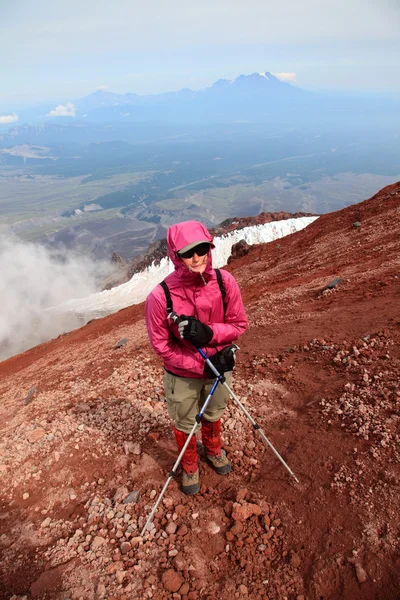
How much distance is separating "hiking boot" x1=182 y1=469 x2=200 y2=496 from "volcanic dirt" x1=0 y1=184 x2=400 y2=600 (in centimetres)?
8

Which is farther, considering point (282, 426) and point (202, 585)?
point (282, 426)

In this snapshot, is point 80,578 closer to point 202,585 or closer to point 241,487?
point 202,585

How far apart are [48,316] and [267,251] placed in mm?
49461

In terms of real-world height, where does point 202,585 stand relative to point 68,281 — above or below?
above

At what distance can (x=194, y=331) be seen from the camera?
3338 millimetres

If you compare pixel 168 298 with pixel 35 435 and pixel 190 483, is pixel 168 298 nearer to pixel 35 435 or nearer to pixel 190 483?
pixel 190 483

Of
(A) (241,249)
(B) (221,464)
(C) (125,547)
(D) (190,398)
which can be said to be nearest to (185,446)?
(D) (190,398)

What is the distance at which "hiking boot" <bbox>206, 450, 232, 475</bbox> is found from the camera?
434 centimetres

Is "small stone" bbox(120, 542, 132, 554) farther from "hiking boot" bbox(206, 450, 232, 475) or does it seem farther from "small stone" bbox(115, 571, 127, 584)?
"hiking boot" bbox(206, 450, 232, 475)

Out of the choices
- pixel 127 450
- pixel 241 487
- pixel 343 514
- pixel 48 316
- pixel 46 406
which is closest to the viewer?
pixel 343 514

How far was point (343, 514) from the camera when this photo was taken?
340 centimetres

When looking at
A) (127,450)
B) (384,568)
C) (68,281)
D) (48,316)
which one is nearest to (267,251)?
(127,450)

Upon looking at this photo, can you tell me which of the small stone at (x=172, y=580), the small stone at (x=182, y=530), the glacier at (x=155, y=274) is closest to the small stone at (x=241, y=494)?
the small stone at (x=182, y=530)

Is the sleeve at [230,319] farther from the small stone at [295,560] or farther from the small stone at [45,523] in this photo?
the small stone at [45,523]
